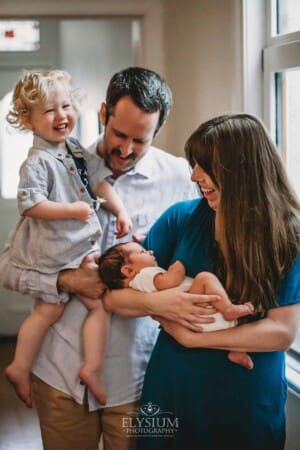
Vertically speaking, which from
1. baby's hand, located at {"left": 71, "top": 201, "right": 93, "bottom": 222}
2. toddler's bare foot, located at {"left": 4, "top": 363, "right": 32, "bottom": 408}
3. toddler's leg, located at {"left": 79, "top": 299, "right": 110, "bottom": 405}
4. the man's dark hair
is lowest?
toddler's bare foot, located at {"left": 4, "top": 363, "right": 32, "bottom": 408}

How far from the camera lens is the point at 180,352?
199 centimetres

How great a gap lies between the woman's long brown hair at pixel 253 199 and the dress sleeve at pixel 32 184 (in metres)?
0.48

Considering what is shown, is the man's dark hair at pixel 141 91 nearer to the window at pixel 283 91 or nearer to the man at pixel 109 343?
the man at pixel 109 343

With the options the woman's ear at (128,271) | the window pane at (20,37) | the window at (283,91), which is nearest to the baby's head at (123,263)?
the woman's ear at (128,271)

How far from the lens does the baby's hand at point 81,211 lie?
6.92 ft

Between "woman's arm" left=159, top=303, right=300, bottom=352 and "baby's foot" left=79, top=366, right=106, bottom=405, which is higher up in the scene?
"woman's arm" left=159, top=303, right=300, bottom=352

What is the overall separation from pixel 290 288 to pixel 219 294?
6.6 inches

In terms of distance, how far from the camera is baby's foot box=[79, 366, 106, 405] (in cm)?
215

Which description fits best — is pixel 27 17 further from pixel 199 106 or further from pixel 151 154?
pixel 151 154

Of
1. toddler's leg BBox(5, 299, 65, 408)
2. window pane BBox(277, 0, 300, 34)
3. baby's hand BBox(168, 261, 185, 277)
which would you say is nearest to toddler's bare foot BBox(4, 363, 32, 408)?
toddler's leg BBox(5, 299, 65, 408)

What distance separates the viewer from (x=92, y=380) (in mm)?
2154

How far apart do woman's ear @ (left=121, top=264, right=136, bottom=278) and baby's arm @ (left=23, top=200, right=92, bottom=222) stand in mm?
172

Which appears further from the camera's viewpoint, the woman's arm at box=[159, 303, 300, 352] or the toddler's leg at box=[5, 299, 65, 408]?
the toddler's leg at box=[5, 299, 65, 408]

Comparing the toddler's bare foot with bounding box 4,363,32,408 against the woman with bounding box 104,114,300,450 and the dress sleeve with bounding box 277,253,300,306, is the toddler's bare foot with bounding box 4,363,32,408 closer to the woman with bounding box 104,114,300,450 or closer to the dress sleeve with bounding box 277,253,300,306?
the woman with bounding box 104,114,300,450
